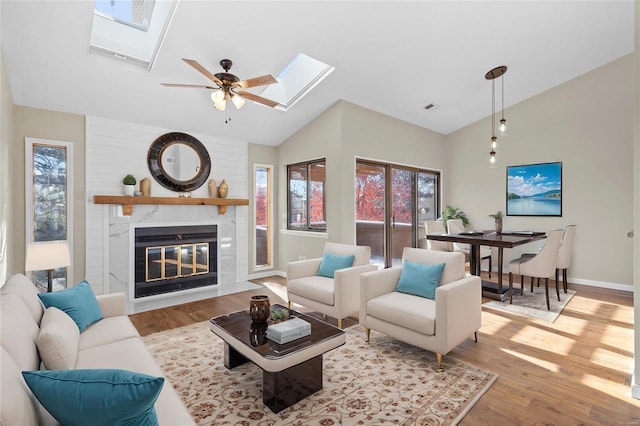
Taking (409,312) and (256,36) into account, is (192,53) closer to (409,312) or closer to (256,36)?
(256,36)

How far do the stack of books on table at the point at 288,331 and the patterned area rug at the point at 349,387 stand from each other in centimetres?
42

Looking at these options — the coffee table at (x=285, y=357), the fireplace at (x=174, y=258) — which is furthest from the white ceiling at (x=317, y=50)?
the coffee table at (x=285, y=357)

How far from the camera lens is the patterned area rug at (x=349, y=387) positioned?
201 centimetres

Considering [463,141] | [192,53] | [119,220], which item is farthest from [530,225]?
[119,220]

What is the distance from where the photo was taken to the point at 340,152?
4.84 m

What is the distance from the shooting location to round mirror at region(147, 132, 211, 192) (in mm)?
4719

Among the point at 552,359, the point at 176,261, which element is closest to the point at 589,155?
the point at 552,359

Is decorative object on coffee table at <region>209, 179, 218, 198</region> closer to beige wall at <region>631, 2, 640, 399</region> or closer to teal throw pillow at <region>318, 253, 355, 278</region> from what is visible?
teal throw pillow at <region>318, 253, 355, 278</region>

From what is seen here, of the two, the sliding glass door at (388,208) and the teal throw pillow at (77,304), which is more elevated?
the sliding glass door at (388,208)

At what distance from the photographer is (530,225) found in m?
5.79

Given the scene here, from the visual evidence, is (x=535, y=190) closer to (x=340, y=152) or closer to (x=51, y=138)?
(x=340, y=152)

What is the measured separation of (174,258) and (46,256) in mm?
2176

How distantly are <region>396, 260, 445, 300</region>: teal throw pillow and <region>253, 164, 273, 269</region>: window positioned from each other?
3.38 meters

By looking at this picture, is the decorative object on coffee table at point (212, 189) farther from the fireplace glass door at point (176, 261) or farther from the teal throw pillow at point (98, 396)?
the teal throw pillow at point (98, 396)
